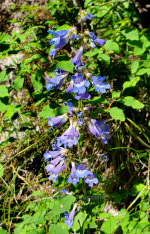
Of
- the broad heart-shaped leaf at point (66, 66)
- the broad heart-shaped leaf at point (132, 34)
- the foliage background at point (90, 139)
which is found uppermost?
the broad heart-shaped leaf at point (132, 34)

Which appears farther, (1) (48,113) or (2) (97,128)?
(1) (48,113)

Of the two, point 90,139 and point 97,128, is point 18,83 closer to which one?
point 97,128

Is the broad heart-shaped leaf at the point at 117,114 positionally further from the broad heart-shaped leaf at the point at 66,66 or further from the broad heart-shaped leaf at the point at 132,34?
the broad heart-shaped leaf at the point at 132,34

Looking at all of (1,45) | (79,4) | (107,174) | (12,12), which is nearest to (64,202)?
(107,174)

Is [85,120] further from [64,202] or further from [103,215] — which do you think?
[103,215]

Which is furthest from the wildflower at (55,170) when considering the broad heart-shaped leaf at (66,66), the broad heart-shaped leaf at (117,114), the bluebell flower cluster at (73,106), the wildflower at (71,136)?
the broad heart-shaped leaf at (66,66)

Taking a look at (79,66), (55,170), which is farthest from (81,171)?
(79,66)
